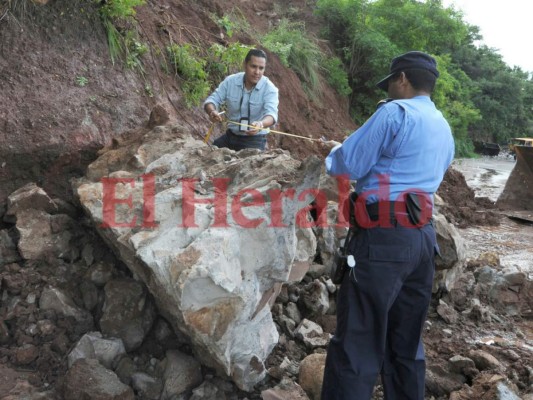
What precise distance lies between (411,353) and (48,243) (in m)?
2.62

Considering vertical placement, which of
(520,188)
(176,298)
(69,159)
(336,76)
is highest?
(336,76)

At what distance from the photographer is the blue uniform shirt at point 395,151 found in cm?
249

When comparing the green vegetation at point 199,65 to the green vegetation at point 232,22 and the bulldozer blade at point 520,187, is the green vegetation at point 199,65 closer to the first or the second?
the green vegetation at point 232,22

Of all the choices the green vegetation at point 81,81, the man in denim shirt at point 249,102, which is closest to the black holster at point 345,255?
the man in denim shirt at point 249,102

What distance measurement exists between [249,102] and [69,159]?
1739mm

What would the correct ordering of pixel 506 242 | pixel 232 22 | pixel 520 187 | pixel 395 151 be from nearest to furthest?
1. pixel 395 151
2. pixel 506 242
3. pixel 520 187
4. pixel 232 22

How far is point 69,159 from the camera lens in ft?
14.2

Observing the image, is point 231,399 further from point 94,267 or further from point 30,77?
point 30,77

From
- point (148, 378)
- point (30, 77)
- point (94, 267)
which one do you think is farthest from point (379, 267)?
point (30, 77)

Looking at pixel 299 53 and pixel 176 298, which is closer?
pixel 176 298

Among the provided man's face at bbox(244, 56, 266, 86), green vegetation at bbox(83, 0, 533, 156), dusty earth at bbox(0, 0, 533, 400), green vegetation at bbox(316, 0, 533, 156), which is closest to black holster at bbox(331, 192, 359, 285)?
dusty earth at bbox(0, 0, 533, 400)

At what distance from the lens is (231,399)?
2.90m

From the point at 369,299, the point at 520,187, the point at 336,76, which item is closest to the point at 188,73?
the point at 369,299

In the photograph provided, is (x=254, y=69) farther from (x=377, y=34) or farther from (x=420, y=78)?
(x=377, y=34)
